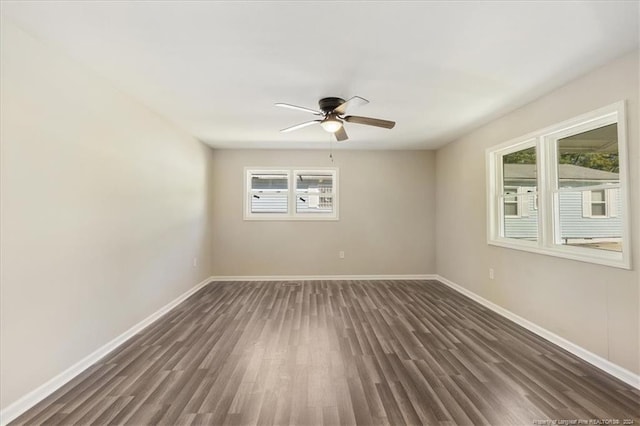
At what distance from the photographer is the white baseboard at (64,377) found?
168cm

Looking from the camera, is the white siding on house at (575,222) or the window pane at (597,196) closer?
the white siding on house at (575,222)

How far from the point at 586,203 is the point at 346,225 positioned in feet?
11.1

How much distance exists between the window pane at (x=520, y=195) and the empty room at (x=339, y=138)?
0.03 meters

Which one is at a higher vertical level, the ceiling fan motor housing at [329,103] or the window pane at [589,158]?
the ceiling fan motor housing at [329,103]

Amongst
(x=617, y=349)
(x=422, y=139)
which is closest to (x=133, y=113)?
(x=422, y=139)

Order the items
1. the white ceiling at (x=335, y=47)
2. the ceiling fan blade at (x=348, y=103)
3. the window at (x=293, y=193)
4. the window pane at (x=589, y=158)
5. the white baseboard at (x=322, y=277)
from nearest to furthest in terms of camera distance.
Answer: the white ceiling at (x=335, y=47) < the window pane at (x=589, y=158) < the ceiling fan blade at (x=348, y=103) < the white baseboard at (x=322, y=277) < the window at (x=293, y=193)

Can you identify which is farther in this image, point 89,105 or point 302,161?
point 302,161

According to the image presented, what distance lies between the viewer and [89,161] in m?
2.29

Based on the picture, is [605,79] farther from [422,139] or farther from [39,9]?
[39,9]

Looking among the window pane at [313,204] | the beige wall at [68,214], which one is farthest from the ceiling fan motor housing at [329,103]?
the window pane at [313,204]

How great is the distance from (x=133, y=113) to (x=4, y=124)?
4.37 feet

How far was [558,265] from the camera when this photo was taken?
2670mm

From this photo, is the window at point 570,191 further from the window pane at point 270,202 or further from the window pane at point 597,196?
the window pane at point 270,202

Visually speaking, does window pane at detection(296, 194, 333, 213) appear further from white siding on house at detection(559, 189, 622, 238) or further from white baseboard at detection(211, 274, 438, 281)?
white siding on house at detection(559, 189, 622, 238)
